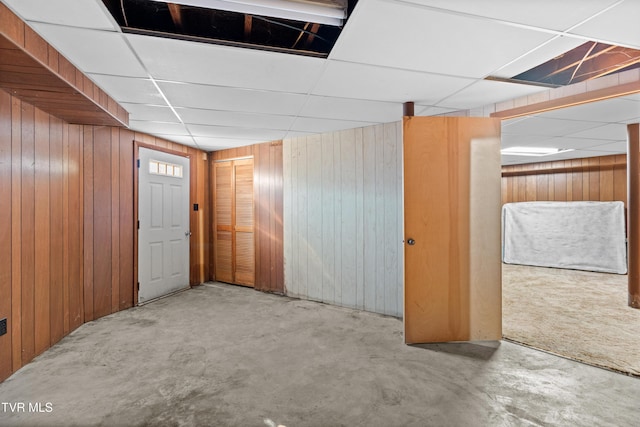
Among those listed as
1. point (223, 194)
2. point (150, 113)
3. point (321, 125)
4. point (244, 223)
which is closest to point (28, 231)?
point (150, 113)

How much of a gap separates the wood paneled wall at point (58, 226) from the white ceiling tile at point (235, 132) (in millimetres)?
797

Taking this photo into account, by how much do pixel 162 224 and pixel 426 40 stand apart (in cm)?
390

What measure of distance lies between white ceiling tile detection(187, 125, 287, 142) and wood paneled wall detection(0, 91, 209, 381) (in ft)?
2.62

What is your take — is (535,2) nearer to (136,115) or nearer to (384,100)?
(384,100)

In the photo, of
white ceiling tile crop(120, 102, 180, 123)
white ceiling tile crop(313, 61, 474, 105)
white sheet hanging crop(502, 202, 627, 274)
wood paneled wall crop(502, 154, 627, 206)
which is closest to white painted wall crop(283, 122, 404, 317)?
white ceiling tile crop(313, 61, 474, 105)

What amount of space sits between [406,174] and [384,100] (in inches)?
29.1

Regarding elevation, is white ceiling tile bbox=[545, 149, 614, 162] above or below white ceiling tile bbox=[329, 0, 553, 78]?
above

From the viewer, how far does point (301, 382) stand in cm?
209

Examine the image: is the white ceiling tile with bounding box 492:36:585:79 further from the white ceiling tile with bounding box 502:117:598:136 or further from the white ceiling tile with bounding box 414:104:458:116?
the white ceiling tile with bounding box 502:117:598:136

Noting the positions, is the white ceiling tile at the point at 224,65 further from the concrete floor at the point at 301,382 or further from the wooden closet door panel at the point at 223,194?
the wooden closet door panel at the point at 223,194

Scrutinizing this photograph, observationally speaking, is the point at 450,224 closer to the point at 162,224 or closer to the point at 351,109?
the point at 351,109

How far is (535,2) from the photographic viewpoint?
4.81 feet

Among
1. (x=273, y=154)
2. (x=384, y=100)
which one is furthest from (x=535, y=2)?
(x=273, y=154)

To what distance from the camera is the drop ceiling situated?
1.55 m
